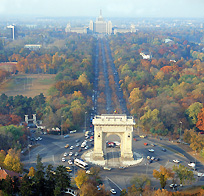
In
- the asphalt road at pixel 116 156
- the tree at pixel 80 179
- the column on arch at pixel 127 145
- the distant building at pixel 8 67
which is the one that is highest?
the distant building at pixel 8 67

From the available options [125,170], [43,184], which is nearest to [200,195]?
[125,170]

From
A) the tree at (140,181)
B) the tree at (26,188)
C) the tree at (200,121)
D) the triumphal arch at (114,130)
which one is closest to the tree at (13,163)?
the tree at (26,188)

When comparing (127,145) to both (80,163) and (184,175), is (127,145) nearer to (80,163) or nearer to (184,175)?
(80,163)

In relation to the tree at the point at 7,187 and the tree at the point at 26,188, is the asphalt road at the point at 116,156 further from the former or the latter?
the tree at the point at 7,187

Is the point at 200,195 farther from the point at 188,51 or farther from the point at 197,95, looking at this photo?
the point at 188,51

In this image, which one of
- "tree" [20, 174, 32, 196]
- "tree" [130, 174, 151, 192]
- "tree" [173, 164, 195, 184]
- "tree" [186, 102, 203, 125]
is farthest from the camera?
"tree" [186, 102, 203, 125]

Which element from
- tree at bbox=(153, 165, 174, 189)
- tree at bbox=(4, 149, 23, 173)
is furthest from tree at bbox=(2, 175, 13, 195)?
tree at bbox=(153, 165, 174, 189)

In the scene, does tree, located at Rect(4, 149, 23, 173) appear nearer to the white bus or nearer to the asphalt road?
the asphalt road
